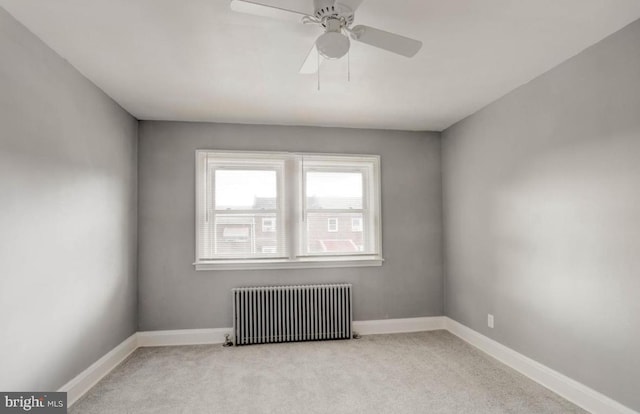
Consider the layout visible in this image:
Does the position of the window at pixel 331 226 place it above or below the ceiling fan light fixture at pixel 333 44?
below

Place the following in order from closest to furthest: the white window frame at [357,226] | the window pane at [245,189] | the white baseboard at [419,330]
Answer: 1. the white baseboard at [419,330]
2. the window pane at [245,189]
3. the white window frame at [357,226]

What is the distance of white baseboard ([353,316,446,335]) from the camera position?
168 inches

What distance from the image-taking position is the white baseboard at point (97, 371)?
8.63ft

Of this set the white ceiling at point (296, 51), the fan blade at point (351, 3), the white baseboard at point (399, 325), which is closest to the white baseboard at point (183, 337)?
the white baseboard at point (399, 325)

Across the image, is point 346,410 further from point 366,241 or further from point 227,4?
point 227,4

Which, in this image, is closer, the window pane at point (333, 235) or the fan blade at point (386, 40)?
the fan blade at point (386, 40)

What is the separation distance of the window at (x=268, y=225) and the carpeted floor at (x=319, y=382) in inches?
50.4

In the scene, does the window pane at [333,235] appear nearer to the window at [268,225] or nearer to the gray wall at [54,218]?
the window at [268,225]

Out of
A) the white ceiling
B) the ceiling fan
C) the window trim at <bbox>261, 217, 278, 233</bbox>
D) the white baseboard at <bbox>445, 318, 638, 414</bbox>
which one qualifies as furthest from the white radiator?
the ceiling fan

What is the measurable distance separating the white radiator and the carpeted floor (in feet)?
0.47

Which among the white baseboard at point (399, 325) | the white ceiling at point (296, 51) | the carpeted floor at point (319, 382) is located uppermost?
the white ceiling at point (296, 51)

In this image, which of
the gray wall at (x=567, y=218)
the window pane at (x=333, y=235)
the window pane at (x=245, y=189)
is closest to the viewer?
the gray wall at (x=567, y=218)

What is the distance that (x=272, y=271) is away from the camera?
415 cm

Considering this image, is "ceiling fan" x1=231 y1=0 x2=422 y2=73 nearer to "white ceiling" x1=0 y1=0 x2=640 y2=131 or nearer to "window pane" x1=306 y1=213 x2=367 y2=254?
"white ceiling" x1=0 y1=0 x2=640 y2=131
